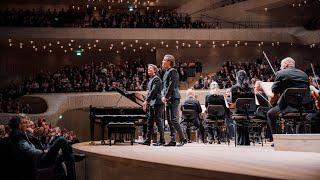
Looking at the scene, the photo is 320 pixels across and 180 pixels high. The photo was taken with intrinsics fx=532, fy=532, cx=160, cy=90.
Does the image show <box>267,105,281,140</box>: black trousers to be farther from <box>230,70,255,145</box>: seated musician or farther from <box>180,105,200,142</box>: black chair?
<box>180,105,200,142</box>: black chair

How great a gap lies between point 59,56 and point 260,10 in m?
11.4

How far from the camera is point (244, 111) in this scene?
31.7 feet

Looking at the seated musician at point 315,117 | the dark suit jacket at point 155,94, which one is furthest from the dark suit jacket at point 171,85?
the seated musician at point 315,117

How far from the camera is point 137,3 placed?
104 feet

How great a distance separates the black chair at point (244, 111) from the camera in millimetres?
9352

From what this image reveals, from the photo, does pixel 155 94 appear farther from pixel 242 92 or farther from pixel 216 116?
pixel 216 116

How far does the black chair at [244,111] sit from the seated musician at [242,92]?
0.16 meters

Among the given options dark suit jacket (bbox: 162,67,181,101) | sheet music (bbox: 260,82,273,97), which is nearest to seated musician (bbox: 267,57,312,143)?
sheet music (bbox: 260,82,273,97)

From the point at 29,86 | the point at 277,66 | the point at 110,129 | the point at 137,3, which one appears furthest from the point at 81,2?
the point at 110,129

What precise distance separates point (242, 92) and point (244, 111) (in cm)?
38

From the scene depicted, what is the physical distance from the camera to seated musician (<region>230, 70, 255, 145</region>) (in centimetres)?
977

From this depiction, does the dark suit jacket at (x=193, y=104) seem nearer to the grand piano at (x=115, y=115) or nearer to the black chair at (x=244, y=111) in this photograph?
the grand piano at (x=115, y=115)

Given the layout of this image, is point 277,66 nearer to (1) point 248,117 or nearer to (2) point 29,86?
(2) point 29,86

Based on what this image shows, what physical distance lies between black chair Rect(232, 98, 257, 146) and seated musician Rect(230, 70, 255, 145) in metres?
0.16
